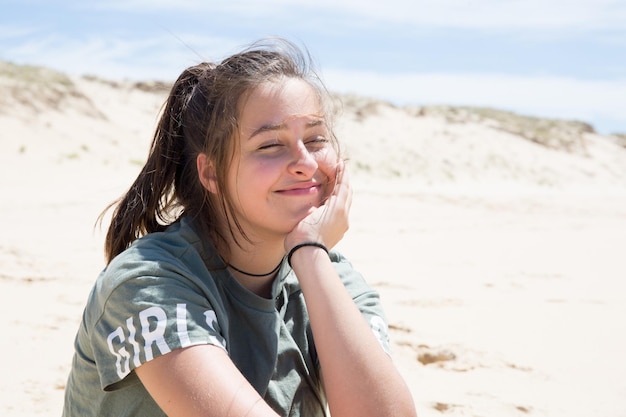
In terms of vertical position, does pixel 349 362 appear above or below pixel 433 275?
above

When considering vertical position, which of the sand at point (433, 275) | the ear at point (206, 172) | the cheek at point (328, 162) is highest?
the cheek at point (328, 162)

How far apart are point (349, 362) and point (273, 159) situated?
1.89 feet

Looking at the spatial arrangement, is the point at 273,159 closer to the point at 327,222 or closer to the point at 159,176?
the point at 327,222

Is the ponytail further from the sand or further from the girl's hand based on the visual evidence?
the sand

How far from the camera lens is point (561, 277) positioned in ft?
19.1

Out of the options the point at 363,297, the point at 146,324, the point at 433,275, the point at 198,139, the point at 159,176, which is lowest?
the point at 433,275

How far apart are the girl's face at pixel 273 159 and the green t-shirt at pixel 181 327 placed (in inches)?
6.3

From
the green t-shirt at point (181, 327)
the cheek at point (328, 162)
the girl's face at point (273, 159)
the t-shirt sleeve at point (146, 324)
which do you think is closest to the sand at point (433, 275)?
the cheek at point (328, 162)

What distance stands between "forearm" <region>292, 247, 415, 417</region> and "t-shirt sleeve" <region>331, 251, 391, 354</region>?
12.3 inches

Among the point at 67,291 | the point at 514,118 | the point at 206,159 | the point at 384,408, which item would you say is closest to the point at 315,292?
the point at 384,408

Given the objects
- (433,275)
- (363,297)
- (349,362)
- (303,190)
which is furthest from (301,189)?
(433,275)

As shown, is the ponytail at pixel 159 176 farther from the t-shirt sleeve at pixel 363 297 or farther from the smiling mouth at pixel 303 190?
the t-shirt sleeve at pixel 363 297

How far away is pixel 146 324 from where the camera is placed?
1599 millimetres

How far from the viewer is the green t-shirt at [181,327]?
5.29 feet
